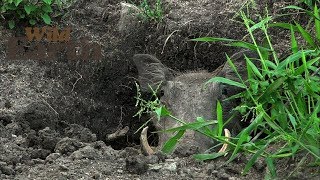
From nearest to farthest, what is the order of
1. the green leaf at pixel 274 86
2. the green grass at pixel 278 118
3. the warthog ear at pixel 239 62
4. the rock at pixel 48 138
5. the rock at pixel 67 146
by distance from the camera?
the green grass at pixel 278 118, the green leaf at pixel 274 86, the rock at pixel 67 146, the rock at pixel 48 138, the warthog ear at pixel 239 62

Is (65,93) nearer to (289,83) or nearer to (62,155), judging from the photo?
(62,155)

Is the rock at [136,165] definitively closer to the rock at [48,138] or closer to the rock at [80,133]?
the rock at [48,138]

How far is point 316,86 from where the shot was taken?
Result: 3797 mm

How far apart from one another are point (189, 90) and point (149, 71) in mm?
362

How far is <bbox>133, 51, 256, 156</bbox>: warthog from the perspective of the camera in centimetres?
528

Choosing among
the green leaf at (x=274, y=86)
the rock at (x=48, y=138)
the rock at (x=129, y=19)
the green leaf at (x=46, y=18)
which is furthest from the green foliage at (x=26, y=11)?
the green leaf at (x=274, y=86)

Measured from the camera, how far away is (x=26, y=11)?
586 cm

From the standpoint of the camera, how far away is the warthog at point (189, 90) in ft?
17.3

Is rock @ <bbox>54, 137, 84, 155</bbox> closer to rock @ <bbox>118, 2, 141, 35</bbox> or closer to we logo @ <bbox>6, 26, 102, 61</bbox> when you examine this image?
we logo @ <bbox>6, 26, 102, 61</bbox>

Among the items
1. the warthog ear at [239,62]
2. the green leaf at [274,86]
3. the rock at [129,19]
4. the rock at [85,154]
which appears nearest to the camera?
the green leaf at [274,86]

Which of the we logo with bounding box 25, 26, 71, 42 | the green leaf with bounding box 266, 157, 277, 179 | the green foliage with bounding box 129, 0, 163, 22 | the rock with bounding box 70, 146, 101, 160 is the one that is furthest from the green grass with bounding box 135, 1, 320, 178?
the we logo with bounding box 25, 26, 71, 42

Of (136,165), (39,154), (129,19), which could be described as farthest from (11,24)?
(136,165)

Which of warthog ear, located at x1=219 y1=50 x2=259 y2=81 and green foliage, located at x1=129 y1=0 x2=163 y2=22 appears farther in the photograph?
green foliage, located at x1=129 y1=0 x2=163 y2=22

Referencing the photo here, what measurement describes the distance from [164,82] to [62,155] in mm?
1424
